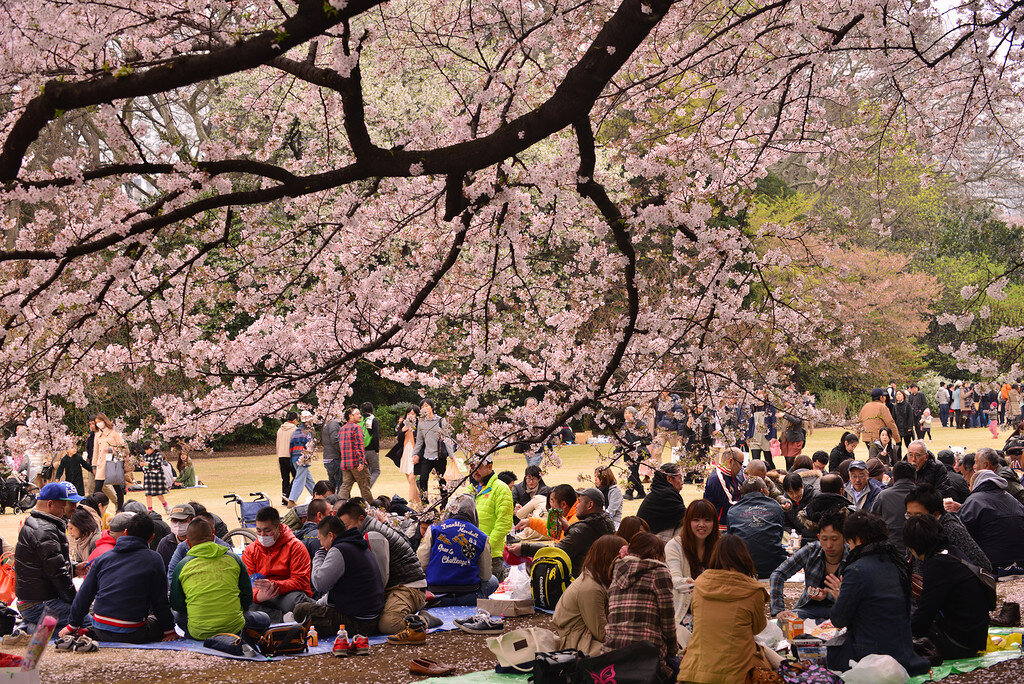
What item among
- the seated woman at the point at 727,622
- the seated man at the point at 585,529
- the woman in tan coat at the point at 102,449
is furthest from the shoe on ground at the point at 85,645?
the woman in tan coat at the point at 102,449

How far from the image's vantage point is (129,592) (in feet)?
23.0

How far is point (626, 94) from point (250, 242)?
280 centimetres

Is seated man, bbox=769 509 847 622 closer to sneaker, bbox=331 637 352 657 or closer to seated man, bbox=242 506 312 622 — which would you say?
sneaker, bbox=331 637 352 657

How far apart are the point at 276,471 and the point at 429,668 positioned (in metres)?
14.8

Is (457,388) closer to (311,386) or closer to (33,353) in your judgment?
(311,386)

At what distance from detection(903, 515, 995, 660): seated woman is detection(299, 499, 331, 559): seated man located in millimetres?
4947

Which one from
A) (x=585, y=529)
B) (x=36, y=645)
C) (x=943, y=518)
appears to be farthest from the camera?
(x=585, y=529)

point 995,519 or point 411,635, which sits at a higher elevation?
point 995,519

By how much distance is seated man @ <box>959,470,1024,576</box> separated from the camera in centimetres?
814

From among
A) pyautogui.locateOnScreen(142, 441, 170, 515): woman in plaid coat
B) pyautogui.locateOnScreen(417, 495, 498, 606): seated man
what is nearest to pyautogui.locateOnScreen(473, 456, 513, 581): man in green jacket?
pyautogui.locateOnScreen(417, 495, 498, 606): seated man

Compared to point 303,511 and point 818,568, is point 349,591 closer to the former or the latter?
point 303,511

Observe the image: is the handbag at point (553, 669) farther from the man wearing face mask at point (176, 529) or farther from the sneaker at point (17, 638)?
the sneaker at point (17, 638)

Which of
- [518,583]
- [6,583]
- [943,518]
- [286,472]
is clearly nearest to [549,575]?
[518,583]

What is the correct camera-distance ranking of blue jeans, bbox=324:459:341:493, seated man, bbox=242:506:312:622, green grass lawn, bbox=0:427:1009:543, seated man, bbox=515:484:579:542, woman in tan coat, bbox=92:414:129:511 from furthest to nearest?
green grass lawn, bbox=0:427:1009:543
blue jeans, bbox=324:459:341:493
woman in tan coat, bbox=92:414:129:511
seated man, bbox=515:484:579:542
seated man, bbox=242:506:312:622
